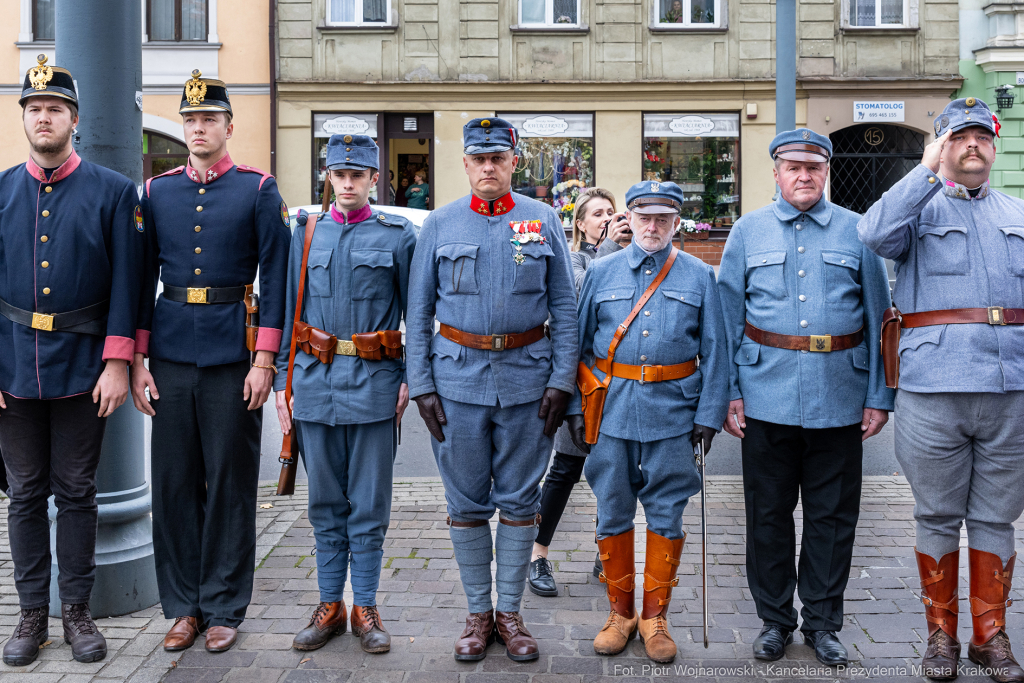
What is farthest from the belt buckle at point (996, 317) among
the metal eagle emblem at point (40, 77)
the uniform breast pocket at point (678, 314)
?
the metal eagle emblem at point (40, 77)

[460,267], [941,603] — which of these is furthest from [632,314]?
[941,603]

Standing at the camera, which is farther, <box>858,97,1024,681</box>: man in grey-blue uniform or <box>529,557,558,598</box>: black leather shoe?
<box>529,557,558,598</box>: black leather shoe

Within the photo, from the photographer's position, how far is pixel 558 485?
4.84 m

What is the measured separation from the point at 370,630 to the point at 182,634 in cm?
77

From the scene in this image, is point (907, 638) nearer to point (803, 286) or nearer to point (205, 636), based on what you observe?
point (803, 286)

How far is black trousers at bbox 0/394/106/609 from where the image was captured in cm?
406

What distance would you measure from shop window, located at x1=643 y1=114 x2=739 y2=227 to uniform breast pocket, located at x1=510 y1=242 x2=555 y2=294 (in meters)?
15.4

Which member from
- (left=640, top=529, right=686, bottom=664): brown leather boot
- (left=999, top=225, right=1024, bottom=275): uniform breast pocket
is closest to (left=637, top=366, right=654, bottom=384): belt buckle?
(left=640, top=529, right=686, bottom=664): brown leather boot

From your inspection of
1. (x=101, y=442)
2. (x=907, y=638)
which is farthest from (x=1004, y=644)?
Answer: (x=101, y=442)

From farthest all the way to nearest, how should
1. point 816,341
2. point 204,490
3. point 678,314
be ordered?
point 204,490 < point 678,314 < point 816,341

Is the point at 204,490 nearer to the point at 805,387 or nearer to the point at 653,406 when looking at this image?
the point at 653,406

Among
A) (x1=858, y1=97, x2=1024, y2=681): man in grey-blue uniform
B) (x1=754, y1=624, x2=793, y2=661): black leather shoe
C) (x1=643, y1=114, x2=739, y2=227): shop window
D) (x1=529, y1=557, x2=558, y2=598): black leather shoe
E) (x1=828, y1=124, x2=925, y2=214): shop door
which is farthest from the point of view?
(x1=828, y1=124, x2=925, y2=214): shop door

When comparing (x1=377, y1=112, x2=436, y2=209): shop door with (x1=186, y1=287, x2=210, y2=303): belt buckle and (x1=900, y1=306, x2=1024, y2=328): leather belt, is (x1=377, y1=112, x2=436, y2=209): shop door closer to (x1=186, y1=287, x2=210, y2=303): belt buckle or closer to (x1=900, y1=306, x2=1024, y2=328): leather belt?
(x1=186, y1=287, x2=210, y2=303): belt buckle

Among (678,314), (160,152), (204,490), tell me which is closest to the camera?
(678,314)
